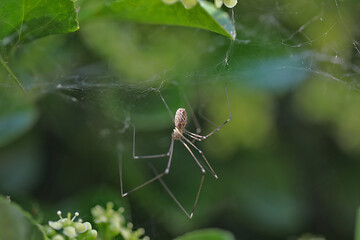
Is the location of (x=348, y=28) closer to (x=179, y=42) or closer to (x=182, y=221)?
(x=179, y=42)

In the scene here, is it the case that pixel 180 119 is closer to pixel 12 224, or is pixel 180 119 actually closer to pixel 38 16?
pixel 38 16

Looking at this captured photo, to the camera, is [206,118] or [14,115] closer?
[14,115]

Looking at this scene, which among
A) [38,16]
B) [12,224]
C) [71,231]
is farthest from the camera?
[38,16]

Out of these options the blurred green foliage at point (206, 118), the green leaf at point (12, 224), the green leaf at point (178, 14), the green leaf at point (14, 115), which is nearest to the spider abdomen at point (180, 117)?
the blurred green foliage at point (206, 118)

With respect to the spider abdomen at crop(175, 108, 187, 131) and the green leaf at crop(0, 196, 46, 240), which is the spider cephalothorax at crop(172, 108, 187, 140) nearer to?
the spider abdomen at crop(175, 108, 187, 131)

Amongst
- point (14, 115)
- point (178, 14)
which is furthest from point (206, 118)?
point (178, 14)

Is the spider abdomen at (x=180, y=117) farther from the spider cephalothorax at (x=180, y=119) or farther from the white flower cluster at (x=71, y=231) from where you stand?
the white flower cluster at (x=71, y=231)

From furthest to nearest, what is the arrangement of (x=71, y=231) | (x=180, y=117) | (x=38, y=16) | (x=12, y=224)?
(x=180, y=117) < (x=38, y=16) < (x=71, y=231) < (x=12, y=224)
